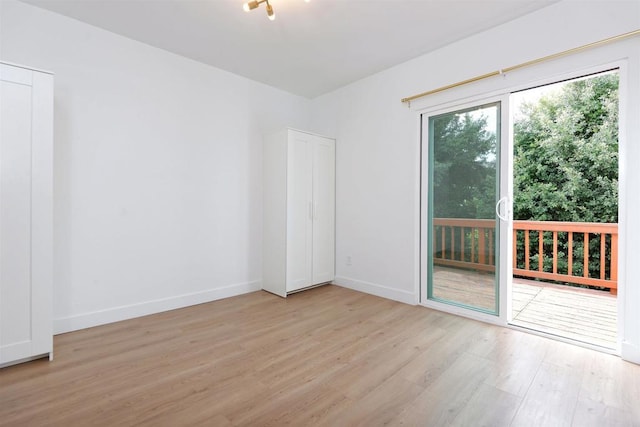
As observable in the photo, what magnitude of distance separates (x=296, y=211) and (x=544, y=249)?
3864 millimetres

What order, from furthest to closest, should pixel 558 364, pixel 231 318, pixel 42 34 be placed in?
1. pixel 231 318
2. pixel 42 34
3. pixel 558 364

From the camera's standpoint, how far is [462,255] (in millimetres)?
2910

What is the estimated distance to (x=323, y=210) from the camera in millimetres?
3912

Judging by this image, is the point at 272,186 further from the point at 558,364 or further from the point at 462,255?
the point at 558,364

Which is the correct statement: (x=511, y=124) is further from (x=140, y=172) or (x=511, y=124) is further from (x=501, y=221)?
(x=140, y=172)

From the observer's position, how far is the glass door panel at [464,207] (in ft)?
8.87

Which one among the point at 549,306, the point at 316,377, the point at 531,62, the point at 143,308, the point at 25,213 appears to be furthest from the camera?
the point at 549,306

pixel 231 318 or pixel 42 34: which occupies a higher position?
pixel 42 34

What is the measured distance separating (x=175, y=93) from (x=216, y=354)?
2641 millimetres

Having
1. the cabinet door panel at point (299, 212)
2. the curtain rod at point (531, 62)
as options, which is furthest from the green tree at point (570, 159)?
the cabinet door panel at point (299, 212)

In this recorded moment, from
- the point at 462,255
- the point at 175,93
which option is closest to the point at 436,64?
the point at 462,255

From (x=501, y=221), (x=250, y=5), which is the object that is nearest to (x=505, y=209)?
(x=501, y=221)

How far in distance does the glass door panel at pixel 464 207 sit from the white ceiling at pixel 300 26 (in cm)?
78

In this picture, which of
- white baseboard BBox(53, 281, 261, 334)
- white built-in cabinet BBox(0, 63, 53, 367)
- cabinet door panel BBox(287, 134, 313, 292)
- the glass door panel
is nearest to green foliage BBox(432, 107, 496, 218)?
the glass door panel
